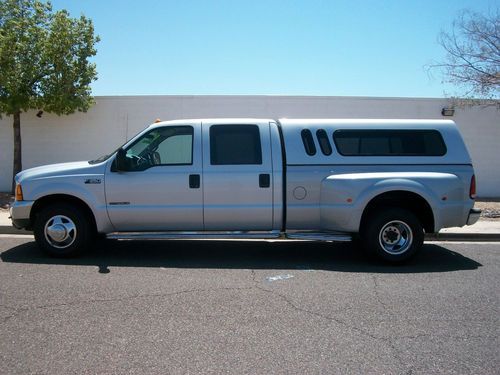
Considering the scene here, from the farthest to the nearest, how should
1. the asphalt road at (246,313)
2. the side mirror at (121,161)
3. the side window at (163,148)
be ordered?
the side window at (163,148) < the side mirror at (121,161) < the asphalt road at (246,313)

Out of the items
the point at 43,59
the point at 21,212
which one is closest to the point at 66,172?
the point at 21,212

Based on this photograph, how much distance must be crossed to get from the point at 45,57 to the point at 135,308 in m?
9.68

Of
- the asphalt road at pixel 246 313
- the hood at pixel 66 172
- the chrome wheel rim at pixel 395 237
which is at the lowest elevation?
the asphalt road at pixel 246 313

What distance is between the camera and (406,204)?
6.93 m

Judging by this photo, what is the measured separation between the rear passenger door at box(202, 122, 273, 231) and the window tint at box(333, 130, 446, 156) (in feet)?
Answer: 3.89

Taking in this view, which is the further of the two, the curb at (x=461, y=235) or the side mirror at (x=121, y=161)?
the curb at (x=461, y=235)

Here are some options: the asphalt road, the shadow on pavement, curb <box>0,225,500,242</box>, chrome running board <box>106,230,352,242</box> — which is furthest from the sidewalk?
chrome running board <box>106,230,352,242</box>

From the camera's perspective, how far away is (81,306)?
4.80 metres

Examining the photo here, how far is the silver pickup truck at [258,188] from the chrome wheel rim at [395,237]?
0.05ft

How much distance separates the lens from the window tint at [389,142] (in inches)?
270

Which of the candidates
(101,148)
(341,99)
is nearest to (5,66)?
(101,148)

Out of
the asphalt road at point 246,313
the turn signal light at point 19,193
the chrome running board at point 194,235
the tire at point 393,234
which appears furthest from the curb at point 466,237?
the turn signal light at point 19,193

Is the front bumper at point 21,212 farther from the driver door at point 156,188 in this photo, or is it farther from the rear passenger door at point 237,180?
the rear passenger door at point 237,180

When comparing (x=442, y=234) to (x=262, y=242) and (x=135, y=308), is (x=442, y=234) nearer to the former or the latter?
(x=262, y=242)
